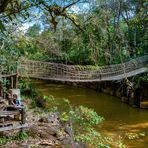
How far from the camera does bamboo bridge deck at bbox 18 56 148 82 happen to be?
8.22 metres

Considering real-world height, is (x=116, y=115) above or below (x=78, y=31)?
below

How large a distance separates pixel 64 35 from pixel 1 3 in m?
9.35

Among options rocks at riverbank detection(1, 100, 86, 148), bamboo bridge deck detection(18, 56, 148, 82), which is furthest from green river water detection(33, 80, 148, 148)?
rocks at riverbank detection(1, 100, 86, 148)

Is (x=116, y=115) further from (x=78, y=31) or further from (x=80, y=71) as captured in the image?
(x=78, y=31)

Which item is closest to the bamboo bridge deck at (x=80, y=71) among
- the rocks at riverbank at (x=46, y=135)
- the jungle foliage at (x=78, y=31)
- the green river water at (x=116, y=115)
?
the jungle foliage at (x=78, y=31)

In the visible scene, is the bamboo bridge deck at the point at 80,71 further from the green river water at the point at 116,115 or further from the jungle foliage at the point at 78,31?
the green river water at the point at 116,115

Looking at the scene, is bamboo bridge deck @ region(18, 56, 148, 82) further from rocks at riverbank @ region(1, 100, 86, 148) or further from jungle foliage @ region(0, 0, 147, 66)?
rocks at riverbank @ region(1, 100, 86, 148)

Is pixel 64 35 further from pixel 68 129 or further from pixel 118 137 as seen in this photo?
pixel 68 129

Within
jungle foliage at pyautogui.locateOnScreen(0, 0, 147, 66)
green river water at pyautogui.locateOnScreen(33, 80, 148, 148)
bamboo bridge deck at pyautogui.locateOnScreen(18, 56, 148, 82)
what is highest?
jungle foliage at pyautogui.locateOnScreen(0, 0, 147, 66)

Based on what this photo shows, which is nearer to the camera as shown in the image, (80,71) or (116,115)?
(116,115)

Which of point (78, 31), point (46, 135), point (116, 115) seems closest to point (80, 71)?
point (116, 115)

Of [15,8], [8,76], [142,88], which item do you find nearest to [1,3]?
[15,8]

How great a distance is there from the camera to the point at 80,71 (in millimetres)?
8695

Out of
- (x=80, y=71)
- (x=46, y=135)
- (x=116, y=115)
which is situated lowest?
(x=116, y=115)
